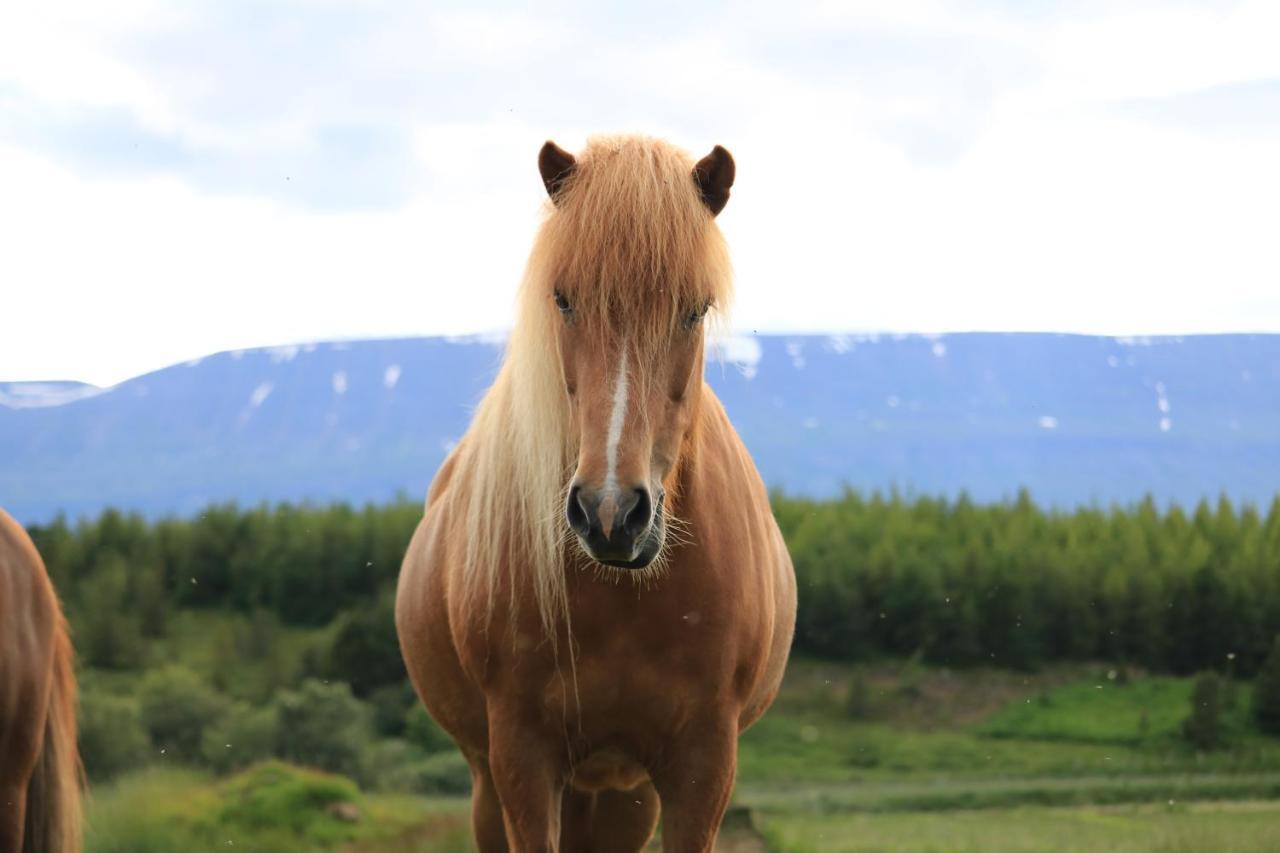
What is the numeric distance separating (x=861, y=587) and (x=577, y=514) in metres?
15.9

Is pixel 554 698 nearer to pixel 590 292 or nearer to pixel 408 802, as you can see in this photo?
pixel 590 292

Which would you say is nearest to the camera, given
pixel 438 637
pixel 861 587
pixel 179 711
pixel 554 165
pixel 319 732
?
pixel 554 165

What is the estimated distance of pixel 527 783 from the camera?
345 centimetres

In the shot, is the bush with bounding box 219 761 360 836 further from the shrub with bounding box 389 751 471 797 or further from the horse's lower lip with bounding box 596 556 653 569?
the horse's lower lip with bounding box 596 556 653 569

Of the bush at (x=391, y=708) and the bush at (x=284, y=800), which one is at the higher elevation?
the bush at (x=284, y=800)

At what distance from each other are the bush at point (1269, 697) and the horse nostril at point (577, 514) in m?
15.7

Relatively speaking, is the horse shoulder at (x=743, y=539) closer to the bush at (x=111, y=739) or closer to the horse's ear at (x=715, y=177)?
the horse's ear at (x=715, y=177)

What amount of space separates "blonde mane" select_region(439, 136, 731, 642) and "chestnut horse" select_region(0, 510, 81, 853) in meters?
2.73

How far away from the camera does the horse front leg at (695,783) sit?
3.45 metres

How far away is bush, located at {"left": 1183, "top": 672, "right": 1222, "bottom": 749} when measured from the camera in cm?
1597

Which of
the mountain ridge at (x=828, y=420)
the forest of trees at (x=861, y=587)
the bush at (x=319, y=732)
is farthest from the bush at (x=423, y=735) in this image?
the mountain ridge at (x=828, y=420)

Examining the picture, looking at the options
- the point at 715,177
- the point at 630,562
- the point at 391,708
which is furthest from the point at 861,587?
the point at 630,562

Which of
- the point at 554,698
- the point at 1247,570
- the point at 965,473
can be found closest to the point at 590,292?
the point at 554,698

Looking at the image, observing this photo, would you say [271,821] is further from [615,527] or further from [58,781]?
[615,527]
